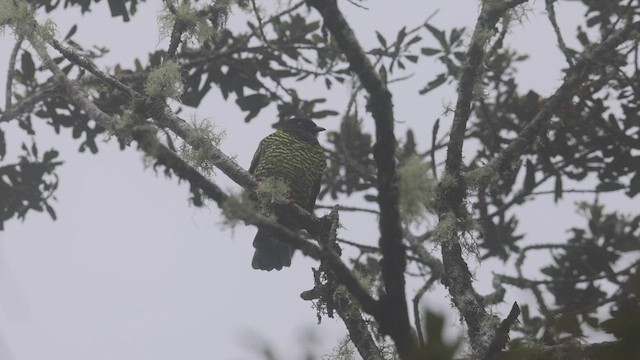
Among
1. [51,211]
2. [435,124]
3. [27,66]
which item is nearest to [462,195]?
[435,124]

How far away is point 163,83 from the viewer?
3795mm

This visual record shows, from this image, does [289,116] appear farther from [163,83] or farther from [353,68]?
[353,68]

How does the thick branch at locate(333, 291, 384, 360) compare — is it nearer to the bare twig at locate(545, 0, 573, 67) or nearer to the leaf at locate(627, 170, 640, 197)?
the bare twig at locate(545, 0, 573, 67)

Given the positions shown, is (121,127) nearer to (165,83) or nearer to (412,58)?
(165,83)

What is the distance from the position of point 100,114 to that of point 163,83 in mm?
344

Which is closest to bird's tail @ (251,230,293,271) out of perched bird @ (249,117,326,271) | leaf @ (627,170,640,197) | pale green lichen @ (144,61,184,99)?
perched bird @ (249,117,326,271)

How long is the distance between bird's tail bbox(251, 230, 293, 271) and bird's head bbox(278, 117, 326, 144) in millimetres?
934

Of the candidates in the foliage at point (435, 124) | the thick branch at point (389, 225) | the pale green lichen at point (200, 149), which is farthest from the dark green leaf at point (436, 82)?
the thick branch at point (389, 225)

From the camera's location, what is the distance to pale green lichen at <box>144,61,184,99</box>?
3.77 metres

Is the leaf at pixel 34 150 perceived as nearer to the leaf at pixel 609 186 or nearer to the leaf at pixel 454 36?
the leaf at pixel 454 36

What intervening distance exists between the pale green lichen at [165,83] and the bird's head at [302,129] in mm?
2086

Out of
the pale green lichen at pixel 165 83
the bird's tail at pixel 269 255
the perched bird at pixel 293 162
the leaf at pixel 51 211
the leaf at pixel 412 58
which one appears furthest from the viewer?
the leaf at pixel 51 211

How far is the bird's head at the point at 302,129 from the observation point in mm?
5898

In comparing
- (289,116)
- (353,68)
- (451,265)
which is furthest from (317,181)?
(353,68)
